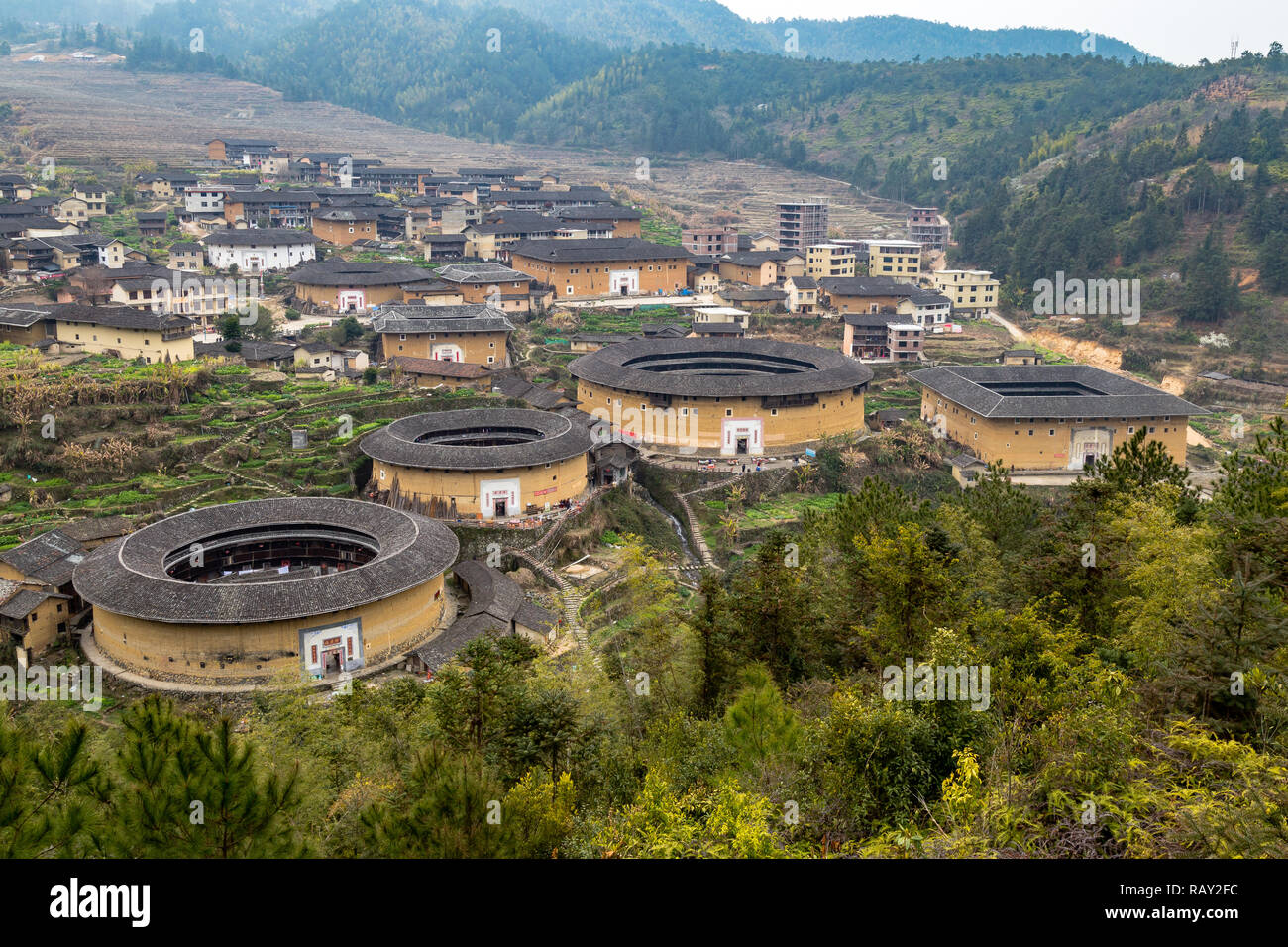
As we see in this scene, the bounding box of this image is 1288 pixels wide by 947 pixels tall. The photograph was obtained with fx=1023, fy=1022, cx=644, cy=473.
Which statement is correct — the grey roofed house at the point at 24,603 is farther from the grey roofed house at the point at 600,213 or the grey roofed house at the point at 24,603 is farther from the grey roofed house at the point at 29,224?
the grey roofed house at the point at 600,213

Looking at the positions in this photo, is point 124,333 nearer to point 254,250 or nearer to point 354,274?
point 354,274

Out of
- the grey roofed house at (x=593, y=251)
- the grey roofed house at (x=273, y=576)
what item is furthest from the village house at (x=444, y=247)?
the grey roofed house at (x=273, y=576)

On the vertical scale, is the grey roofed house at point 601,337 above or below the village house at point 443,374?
above

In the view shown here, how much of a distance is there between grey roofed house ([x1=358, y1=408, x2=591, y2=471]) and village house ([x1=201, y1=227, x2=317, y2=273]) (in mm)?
26121

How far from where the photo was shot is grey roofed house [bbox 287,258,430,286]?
53.0 m

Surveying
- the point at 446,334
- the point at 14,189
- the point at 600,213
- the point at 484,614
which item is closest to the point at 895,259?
the point at 600,213

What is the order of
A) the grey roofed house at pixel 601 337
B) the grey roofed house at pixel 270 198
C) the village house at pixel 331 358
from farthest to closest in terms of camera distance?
1. the grey roofed house at pixel 270 198
2. the grey roofed house at pixel 601 337
3. the village house at pixel 331 358

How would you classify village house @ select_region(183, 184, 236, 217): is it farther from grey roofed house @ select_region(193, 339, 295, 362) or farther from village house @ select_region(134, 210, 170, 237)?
grey roofed house @ select_region(193, 339, 295, 362)

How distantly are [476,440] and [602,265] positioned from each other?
28.5m

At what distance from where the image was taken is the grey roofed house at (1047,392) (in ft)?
131

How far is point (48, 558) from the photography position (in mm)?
25531

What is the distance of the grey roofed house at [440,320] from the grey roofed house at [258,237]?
573 inches

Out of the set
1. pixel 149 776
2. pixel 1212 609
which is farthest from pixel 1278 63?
pixel 149 776

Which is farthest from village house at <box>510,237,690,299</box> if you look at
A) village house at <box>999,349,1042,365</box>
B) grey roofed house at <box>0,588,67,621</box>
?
grey roofed house at <box>0,588,67,621</box>
